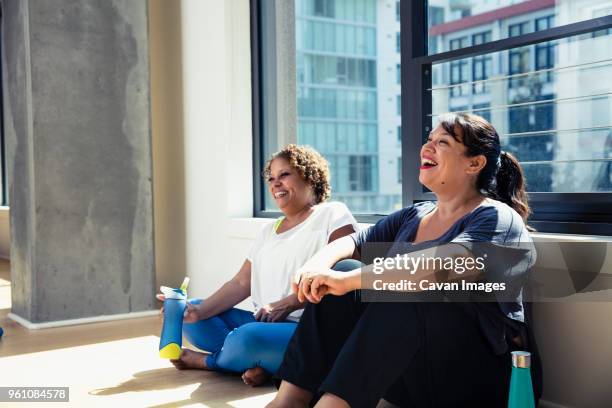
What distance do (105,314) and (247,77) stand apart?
144 centimetres

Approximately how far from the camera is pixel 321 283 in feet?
6.00

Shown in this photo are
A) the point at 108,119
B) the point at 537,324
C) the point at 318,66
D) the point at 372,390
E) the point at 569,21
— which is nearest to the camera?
the point at 372,390

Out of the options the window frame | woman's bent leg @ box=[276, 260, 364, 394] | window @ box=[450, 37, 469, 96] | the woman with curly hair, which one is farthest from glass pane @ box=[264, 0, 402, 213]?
woman's bent leg @ box=[276, 260, 364, 394]

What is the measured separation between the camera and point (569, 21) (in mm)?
2314

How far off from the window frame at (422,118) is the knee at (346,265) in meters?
0.67

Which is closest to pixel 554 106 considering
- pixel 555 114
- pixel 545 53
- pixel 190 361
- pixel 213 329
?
pixel 555 114

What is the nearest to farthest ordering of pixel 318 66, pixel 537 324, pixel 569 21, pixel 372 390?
pixel 372 390 < pixel 537 324 < pixel 569 21 < pixel 318 66

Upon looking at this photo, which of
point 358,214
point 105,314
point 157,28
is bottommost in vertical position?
point 105,314

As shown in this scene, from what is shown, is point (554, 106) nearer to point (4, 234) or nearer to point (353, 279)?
point (353, 279)

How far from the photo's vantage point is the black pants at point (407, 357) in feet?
5.60

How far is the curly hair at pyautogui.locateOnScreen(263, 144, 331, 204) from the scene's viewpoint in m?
2.62

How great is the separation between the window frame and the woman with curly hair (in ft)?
1.20

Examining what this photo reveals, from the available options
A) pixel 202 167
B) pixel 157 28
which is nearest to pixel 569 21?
pixel 202 167

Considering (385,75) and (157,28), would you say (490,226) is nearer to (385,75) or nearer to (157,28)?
(385,75)
